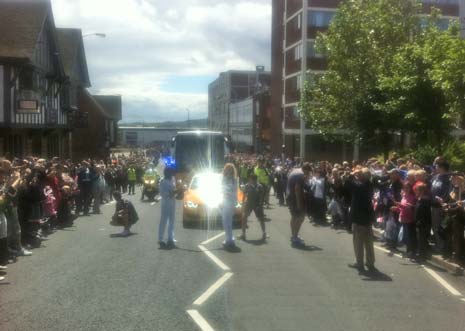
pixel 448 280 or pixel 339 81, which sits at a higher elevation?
pixel 339 81

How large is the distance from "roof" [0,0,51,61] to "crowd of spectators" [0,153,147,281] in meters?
9.66

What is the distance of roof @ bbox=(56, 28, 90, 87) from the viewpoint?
1959 inches

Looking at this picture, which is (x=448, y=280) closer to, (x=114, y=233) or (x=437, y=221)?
(x=437, y=221)

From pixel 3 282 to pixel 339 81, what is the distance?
28281 mm

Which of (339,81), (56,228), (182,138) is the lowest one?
(56,228)

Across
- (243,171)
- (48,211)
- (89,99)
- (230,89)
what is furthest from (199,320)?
(230,89)

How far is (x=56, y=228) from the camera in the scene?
18062mm

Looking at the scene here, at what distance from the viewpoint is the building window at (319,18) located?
59125 millimetres

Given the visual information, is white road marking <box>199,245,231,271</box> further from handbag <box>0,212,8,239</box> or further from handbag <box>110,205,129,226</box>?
handbag <box>0,212,8,239</box>

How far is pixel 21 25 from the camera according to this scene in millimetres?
34406

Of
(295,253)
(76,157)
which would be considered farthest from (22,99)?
(76,157)

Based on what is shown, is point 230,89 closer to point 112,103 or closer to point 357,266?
point 112,103

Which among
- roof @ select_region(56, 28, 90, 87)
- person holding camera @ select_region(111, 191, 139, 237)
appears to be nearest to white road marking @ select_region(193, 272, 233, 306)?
person holding camera @ select_region(111, 191, 139, 237)

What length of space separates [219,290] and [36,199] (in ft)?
21.6
